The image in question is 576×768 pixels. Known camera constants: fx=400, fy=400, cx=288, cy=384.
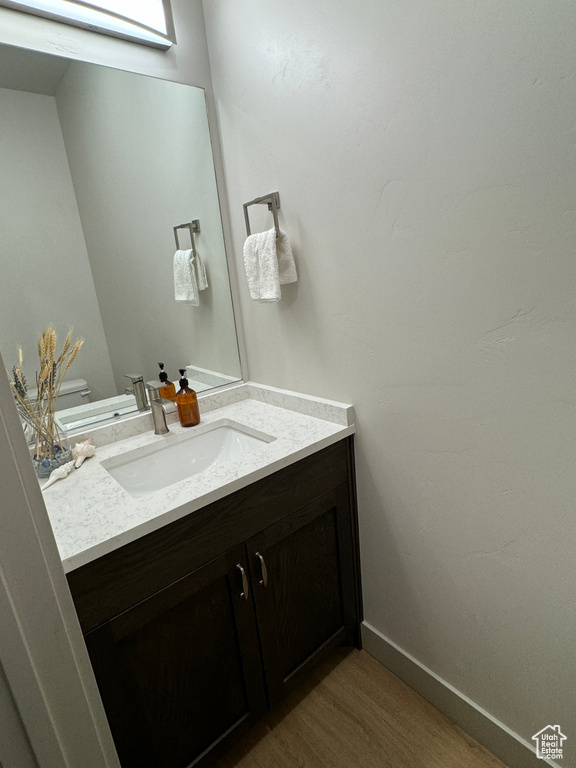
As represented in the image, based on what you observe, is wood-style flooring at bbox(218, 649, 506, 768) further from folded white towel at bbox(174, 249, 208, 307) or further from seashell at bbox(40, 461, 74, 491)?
folded white towel at bbox(174, 249, 208, 307)

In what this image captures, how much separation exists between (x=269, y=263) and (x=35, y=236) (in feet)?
2.28

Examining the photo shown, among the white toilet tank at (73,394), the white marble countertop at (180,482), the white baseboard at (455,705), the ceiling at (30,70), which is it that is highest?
the ceiling at (30,70)

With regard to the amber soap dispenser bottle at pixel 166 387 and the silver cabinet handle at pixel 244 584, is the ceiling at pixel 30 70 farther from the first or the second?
the silver cabinet handle at pixel 244 584

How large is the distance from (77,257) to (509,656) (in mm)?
1686

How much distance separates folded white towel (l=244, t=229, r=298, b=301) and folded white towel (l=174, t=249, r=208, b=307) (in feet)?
0.90

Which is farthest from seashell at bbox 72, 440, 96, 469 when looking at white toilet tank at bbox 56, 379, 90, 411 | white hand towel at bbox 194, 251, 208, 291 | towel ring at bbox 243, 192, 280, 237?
towel ring at bbox 243, 192, 280, 237

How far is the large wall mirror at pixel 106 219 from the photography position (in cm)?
114

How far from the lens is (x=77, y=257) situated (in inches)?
49.4

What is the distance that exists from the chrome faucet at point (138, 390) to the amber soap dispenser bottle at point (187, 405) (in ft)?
0.40

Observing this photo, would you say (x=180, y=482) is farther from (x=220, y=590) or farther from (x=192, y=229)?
(x=192, y=229)

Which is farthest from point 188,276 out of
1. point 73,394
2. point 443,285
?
point 443,285

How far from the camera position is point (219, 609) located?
1.04 metres

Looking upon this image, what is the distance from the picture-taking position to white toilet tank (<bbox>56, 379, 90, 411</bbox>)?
127cm

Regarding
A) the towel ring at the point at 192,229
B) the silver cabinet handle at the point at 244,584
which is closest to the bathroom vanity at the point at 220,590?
the silver cabinet handle at the point at 244,584
